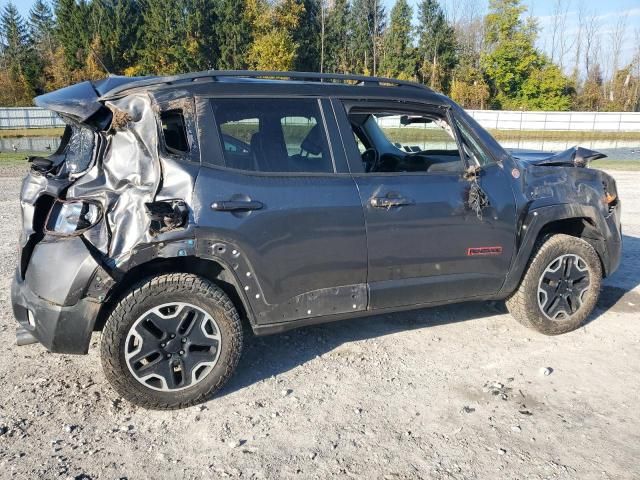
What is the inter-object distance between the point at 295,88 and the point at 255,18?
2003 inches

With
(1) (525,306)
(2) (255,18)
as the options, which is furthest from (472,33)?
(1) (525,306)

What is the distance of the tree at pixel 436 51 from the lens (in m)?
56.6

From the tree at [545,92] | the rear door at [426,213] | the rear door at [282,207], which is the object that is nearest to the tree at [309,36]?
the tree at [545,92]

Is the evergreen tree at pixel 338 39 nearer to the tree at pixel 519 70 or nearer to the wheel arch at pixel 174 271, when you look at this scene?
the tree at pixel 519 70

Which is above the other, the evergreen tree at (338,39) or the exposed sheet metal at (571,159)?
the evergreen tree at (338,39)

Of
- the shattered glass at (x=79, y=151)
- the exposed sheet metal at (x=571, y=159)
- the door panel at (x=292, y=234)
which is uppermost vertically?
the shattered glass at (x=79, y=151)

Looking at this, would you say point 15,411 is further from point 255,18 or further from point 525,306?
point 255,18

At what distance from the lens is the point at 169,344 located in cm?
353

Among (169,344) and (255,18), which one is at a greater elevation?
(255,18)

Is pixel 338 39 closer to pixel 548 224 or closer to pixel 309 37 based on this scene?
pixel 309 37

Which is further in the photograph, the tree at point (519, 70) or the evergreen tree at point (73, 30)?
the tree at point (519, 70)

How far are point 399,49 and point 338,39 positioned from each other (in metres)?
8.53

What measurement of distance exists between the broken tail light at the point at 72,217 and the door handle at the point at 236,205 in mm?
699

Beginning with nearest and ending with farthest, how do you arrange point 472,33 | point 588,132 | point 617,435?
point 617,435, point 588,132, point 472,33
